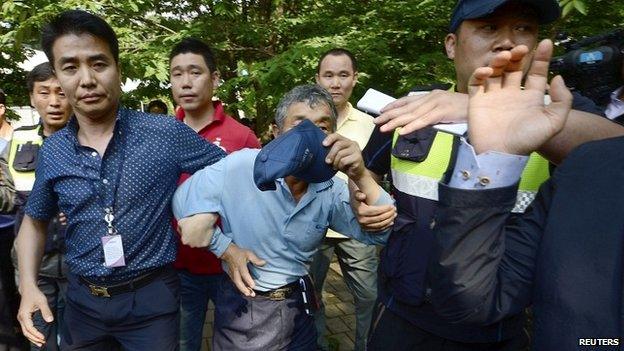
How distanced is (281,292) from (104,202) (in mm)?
890

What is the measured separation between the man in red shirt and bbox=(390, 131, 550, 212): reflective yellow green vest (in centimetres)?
163

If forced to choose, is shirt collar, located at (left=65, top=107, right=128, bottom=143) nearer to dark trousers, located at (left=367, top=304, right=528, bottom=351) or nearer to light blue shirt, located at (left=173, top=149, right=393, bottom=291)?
light blue shirt, located at (left=173, top=149, right=393, bottom=291)

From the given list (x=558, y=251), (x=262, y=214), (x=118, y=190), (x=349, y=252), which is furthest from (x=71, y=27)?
(x=349, y=252)

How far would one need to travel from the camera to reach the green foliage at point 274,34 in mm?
4230

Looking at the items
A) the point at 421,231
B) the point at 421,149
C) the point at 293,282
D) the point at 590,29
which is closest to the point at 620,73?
the point at 421,149

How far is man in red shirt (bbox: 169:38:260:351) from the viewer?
283 centimetres

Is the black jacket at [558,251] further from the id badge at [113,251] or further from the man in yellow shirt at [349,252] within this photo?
the man in yellow shirt at [349,252]

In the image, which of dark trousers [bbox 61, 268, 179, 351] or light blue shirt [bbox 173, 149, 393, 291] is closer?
light blue shirt [bbox 173, 149, 393, 291]

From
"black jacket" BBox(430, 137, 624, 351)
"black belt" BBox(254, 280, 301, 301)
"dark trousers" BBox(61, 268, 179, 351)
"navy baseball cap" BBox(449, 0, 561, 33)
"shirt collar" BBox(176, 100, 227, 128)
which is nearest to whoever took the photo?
"black jacket" BBox(430, 137, 624, 351)

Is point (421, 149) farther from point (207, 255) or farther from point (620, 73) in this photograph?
point (207, 255)

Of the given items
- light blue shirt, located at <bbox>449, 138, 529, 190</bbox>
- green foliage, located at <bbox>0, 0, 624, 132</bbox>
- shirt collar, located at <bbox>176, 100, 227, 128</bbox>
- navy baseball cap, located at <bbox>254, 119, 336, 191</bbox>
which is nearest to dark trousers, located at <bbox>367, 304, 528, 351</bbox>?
navy baseball cap, located at <bbox>254, 119, 336, 191</bbox>

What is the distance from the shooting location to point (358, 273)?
128 inches

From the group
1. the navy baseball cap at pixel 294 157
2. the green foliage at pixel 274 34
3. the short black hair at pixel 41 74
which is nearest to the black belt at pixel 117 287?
the navy baseball cap at pixel 294 157

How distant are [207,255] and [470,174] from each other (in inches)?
84.5
